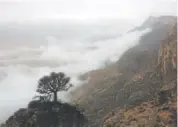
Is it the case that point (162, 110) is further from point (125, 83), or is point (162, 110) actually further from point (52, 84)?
point (125, 83)

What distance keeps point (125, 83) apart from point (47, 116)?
6663 cm

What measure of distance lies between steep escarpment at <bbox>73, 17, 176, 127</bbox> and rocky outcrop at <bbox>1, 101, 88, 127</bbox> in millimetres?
20458

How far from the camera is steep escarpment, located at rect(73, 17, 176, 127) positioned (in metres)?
82.7

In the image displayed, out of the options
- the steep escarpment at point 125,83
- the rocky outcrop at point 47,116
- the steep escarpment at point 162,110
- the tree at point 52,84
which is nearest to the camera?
the rocky outcrop at point 47,116

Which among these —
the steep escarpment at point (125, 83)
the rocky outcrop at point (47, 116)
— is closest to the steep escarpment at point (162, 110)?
the steep escarpment at point (125, 83)

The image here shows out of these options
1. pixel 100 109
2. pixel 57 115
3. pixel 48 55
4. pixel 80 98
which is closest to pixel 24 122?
pixel 57 115

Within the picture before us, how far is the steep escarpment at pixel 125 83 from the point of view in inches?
3255

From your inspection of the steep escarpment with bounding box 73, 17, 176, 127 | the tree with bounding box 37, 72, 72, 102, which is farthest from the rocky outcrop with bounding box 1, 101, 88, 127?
the steep escarpment with bounding box 73, 17, 176, 127

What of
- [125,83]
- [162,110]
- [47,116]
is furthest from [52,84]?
[125,83]

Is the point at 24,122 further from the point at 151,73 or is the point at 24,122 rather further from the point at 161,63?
the point at 151,73

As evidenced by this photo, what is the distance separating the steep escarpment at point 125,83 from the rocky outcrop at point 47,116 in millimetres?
20458

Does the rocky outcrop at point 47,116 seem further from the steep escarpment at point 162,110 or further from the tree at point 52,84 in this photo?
the steep escarpment at point 162,110

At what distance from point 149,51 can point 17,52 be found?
57.3 meters

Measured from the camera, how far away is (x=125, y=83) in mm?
107250
